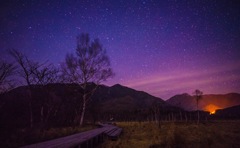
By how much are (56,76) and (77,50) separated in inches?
200

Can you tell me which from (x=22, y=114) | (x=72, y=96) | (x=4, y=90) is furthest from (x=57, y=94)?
(x=4, y=90)

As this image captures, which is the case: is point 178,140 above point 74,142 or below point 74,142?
below

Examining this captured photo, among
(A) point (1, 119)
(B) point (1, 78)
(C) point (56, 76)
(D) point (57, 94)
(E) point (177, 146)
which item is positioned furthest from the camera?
(D) point (57, 94)

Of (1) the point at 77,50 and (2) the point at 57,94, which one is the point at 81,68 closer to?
(1) the point at 77,50

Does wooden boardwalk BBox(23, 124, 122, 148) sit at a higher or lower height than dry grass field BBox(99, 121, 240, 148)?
higher

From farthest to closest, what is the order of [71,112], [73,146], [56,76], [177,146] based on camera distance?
[71,112], [56,76], [177,146], [73,146]

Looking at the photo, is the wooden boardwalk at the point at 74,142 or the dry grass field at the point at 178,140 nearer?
the wooden boardwalk at the point at 74,142

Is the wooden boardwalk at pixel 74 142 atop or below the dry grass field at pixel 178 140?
atop

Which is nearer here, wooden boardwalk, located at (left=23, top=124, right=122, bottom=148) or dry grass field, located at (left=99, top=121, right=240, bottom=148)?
wooden boardwalk, located at (left=23, top=124, right=122, bottom=148)

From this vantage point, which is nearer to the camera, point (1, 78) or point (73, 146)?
point (73, 146)

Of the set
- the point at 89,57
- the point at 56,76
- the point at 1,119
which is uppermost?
the point at 89,57

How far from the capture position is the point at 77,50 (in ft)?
94.0

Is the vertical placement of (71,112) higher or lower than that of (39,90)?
lower

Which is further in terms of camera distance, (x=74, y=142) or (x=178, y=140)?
(x=178, y=140)
